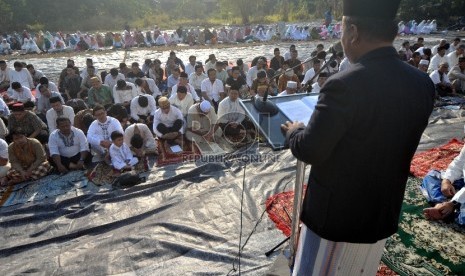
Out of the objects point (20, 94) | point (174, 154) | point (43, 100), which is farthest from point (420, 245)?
point (20, 94)

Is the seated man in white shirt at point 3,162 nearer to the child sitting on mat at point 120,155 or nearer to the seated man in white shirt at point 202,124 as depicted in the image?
the child sitting on mat at point 120,155

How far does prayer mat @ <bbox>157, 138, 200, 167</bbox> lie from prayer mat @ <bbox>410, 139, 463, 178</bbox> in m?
2.99

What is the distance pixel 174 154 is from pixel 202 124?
95cm

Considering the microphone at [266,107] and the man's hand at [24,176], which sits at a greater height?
the microphone at [266,107]

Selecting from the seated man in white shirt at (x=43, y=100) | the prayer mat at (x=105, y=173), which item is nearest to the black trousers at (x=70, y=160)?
the prayer mat at (x=105, y=173)

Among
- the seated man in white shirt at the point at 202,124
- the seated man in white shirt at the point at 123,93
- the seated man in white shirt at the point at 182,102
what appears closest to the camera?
the seated man in white shirt at the point at 202,124

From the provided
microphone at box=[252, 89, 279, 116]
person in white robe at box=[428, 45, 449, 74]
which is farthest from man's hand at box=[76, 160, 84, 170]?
person in white robe at box=[428, 45, 449, 74]

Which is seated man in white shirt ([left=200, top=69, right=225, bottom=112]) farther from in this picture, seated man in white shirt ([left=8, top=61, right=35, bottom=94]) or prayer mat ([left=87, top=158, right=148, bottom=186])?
seated man in white shirt ([left=8, top=61, right=35, bottom=94])

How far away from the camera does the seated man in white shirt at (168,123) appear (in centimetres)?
584

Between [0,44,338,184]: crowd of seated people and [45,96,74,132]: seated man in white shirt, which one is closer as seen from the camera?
[0,44,338,184]: crowd of seated people

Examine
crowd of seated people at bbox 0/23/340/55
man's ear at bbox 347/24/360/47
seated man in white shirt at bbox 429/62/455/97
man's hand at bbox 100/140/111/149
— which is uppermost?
man's ear at bbox 347/24/360/47

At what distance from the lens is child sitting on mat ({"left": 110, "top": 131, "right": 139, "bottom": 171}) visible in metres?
4.97

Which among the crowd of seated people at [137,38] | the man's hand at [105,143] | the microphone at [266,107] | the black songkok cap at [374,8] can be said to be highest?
the black songkok cap at [374,8]

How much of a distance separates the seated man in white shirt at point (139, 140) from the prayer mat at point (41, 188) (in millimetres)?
827
